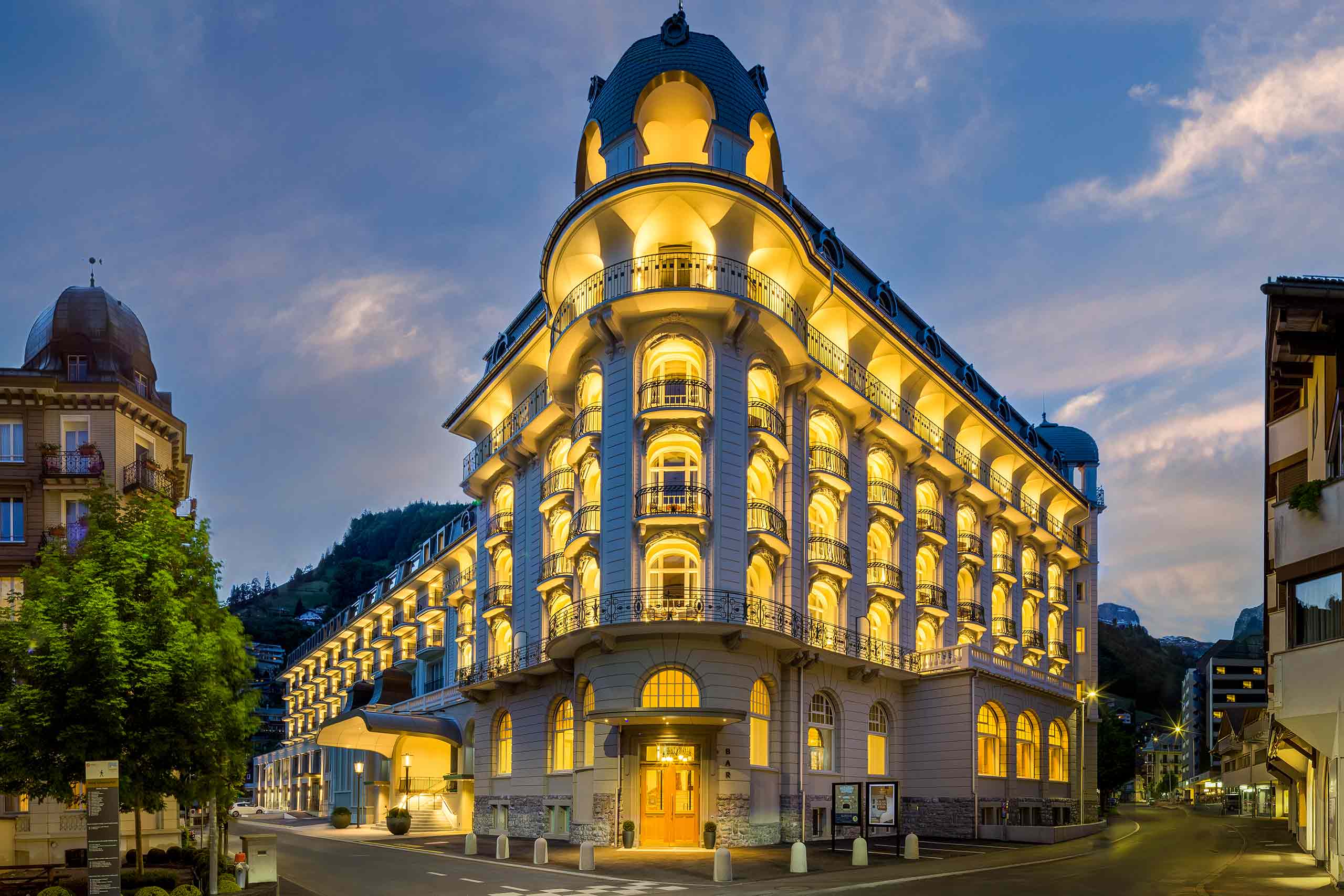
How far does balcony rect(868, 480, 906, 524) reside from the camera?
46.4 meters

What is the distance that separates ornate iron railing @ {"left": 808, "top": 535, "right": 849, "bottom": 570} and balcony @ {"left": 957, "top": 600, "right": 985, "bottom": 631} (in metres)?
13.5

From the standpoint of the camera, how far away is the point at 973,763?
43.1 m

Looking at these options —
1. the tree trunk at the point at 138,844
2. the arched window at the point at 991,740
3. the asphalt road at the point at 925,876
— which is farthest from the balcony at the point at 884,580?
the tree trunk at the point at 138,844

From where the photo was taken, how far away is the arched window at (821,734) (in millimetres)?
Answer: 41031

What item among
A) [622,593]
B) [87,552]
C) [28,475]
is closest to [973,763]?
[622,593]

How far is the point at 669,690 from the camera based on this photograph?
3581 cm

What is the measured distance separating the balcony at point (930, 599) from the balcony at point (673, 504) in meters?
17.1

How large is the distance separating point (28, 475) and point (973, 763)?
3787cm

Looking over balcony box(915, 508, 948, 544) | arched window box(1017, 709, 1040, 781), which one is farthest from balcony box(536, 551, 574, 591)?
arched window box(1017, 709, 1040, 781)

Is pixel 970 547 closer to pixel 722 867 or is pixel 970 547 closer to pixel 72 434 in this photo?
pixel 722 867

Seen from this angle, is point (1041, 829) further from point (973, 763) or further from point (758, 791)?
point (758, 791)

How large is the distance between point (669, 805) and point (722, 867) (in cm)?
895

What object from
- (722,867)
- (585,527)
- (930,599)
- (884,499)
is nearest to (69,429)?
(585,527)

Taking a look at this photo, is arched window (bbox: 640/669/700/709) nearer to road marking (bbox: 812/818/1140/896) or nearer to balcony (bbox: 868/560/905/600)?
road marking (bbox: 812/818/1140/896)
